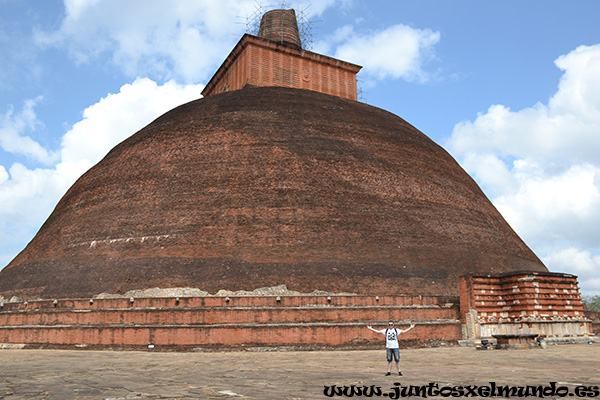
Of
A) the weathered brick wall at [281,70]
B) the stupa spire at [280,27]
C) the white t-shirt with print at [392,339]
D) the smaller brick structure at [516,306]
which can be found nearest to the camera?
the white t-shirt with print at [392,339]

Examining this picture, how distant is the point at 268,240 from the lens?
44.5ft

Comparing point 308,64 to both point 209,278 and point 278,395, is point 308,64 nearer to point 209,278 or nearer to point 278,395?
point 209,278

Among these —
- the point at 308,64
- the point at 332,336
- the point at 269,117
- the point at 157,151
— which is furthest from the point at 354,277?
the point at 308,64

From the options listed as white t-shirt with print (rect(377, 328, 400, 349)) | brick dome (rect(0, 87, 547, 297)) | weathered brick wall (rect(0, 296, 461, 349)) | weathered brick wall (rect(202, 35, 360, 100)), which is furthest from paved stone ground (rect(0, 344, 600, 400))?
weathered brick wall (rect(202, 35, 360, 100))

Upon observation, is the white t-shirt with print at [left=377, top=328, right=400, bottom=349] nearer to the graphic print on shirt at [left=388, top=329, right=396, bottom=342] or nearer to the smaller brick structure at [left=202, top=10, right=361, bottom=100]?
the graphic print on shirt at [left=388, top=329, right=396, bottom=342]

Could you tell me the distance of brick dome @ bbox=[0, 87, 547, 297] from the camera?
1327 centimetres

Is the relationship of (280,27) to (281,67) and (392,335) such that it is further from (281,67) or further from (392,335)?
(392,335)

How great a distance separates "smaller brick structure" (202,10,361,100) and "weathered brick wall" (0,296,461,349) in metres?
13.1

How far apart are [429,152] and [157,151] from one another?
394 inches

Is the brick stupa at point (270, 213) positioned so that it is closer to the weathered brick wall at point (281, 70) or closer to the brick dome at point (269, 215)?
the brick dome at point (269, 215)

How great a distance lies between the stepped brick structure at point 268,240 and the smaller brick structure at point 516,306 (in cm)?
5

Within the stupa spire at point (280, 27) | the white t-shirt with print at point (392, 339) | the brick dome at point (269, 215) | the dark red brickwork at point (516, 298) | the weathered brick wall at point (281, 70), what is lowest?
the white t-shirt with print at point (392, 339)

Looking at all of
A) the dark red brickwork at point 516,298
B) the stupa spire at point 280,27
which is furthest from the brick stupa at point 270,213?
the stupa spire at point 280,27

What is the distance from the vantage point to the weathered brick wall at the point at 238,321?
11195 millimetres
